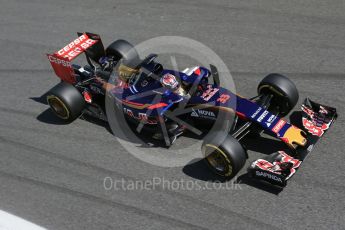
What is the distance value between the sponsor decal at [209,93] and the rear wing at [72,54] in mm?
2691

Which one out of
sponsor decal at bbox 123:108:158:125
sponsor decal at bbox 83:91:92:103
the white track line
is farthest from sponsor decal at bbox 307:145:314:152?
the white track line

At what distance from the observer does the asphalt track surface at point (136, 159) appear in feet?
23.7

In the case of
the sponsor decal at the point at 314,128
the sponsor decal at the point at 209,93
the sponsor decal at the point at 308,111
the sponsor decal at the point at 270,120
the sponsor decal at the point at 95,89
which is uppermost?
the sponsor decal at the point at 209,93

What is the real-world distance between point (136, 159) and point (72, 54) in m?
2.55

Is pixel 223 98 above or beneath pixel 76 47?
beneath

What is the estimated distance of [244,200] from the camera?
7305mm

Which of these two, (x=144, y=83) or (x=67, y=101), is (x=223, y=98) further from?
(x=67, y=101)

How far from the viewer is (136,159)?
8367 mm

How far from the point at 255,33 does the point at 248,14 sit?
962 millimetres

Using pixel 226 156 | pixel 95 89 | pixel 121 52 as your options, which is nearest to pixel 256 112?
pixel 226 156

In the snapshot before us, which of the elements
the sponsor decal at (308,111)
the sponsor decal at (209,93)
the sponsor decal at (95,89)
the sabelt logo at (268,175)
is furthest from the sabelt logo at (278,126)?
the sponsor decal at (95,89)

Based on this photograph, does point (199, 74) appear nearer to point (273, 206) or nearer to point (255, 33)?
point (273, 206)

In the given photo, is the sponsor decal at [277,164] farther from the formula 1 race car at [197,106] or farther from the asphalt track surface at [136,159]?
the asphalt track surface at [136,159]

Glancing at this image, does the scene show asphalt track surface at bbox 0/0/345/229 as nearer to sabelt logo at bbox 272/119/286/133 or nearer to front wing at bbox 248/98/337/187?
front wing at bbox 248/98/337/187
